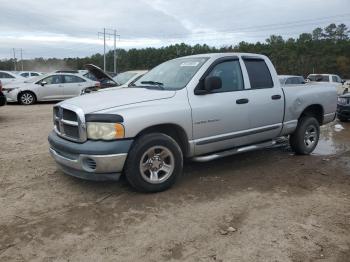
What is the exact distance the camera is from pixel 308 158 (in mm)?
7133

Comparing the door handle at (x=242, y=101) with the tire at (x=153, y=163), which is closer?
the tire at (x=153, y=163)

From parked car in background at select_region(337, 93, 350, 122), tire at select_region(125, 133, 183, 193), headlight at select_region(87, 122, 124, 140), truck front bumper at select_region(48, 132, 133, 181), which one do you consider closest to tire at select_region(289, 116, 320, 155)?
tire at select_region(125, 133, 183, 193)

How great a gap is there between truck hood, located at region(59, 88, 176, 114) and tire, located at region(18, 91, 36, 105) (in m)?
12.0

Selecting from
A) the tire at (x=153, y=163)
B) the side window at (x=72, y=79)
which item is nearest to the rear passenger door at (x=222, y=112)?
the tire at (x=153, y=163)

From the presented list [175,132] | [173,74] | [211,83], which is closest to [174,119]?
[175,132]

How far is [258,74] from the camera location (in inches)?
252

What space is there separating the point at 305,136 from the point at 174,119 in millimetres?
3309

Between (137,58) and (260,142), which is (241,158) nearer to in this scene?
(260,142)

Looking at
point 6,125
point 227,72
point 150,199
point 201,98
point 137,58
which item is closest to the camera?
point 150,199

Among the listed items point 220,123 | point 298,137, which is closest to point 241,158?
point 298,137

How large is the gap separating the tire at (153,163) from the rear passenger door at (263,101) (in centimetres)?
154

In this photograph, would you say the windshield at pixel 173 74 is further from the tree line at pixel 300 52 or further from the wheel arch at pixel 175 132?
the tree line at pixel 300 52

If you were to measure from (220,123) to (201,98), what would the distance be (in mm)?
471

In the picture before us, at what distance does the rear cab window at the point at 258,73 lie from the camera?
6254mm
